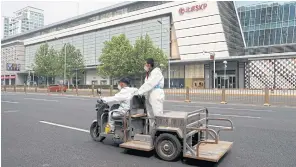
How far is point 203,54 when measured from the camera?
4550 cm

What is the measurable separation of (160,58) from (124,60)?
6.14 meters

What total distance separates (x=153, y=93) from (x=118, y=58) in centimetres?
3504

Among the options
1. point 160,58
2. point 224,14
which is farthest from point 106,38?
point 224,14

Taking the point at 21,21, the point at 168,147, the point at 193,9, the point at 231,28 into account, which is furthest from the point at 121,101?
the point at 21,21

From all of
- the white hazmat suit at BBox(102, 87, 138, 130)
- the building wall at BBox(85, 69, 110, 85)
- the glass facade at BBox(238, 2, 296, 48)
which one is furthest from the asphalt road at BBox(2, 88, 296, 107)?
the building wall at BBox(85, 69, 110, 85)

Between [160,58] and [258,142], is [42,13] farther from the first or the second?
[258,142]

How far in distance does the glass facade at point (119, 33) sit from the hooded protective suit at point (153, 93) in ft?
139

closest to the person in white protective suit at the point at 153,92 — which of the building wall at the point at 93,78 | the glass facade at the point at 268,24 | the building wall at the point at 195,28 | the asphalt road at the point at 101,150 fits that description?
the asphalt road at the point at 101,150

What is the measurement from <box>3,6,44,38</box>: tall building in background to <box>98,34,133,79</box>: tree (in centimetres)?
7870

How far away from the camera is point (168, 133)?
442 cm

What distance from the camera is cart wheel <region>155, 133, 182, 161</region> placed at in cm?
429

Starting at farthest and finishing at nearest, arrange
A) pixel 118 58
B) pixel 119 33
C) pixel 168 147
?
pixel 119 33
pixel 118 58
pixel 168 147

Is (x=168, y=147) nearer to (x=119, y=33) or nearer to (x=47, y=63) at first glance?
(x=119, y=33)

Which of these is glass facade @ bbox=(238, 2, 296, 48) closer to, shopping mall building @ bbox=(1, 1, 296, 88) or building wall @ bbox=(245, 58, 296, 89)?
shopping mall building @ bbox=(1, 1, 296, 88)
